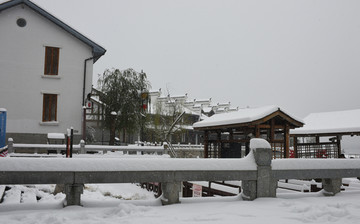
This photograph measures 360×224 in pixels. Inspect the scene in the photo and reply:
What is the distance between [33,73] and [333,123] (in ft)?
59.1

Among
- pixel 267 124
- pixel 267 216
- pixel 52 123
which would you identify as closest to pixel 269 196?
pixel 267 216

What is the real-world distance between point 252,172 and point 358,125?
383 inches

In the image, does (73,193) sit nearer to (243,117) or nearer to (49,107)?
(243,117)

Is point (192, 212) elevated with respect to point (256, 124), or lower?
lower

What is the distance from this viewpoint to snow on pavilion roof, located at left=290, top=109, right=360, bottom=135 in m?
14.2

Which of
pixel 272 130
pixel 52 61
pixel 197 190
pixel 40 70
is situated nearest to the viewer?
pixel 272 130

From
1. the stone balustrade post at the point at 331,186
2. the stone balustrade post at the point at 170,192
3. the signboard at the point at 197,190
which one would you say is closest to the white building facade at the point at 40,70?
the signboard at the point at 197,190

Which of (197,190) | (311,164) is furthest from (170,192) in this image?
(197,190)

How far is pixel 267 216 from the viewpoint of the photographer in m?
5.30

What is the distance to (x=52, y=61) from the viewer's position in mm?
20859

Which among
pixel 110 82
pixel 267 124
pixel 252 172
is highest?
pixel 110 82

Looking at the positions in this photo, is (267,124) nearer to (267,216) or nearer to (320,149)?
(320,149)

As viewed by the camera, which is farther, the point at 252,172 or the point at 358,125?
the point at 358,125

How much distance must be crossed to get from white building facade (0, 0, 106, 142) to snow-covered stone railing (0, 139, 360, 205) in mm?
16003
